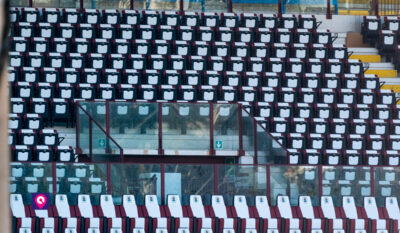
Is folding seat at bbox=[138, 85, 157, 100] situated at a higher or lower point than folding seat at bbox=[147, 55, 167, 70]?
lower

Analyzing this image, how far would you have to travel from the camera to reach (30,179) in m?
13.8

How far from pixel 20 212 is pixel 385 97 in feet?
24.3

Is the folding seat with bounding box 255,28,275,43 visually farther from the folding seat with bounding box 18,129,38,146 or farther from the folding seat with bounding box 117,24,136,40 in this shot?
the folding seat with bounding box 18,129,38,146

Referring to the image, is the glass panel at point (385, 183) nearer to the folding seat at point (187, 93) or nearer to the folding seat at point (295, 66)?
the folding seat at point (187, 93)

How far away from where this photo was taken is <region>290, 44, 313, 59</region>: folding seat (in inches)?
776

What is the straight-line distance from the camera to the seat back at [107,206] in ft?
45.5

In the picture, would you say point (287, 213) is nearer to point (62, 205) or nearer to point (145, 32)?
point (62, 205)

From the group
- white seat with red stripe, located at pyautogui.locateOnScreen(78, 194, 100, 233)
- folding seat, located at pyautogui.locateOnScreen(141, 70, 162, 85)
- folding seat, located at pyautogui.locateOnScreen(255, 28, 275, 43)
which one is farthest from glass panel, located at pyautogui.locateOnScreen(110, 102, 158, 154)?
folding seat, located at pyautogui.locateOnScreen(255, 28, 275, 43)

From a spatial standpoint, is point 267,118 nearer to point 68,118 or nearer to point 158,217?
point 68,118

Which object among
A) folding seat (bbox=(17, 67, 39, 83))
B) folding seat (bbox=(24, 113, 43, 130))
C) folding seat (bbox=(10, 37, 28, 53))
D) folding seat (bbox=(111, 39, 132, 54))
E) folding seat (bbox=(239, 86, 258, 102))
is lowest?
folding seat (bbox=(24, 113, 43, 130))

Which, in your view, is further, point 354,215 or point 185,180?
point 354,215

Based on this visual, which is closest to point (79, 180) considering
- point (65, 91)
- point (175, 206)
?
point (175, 206)

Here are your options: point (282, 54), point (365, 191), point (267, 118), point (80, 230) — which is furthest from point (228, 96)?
point (80, 230)

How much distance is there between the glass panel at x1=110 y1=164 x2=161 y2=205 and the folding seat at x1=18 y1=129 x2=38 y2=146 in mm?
1985
